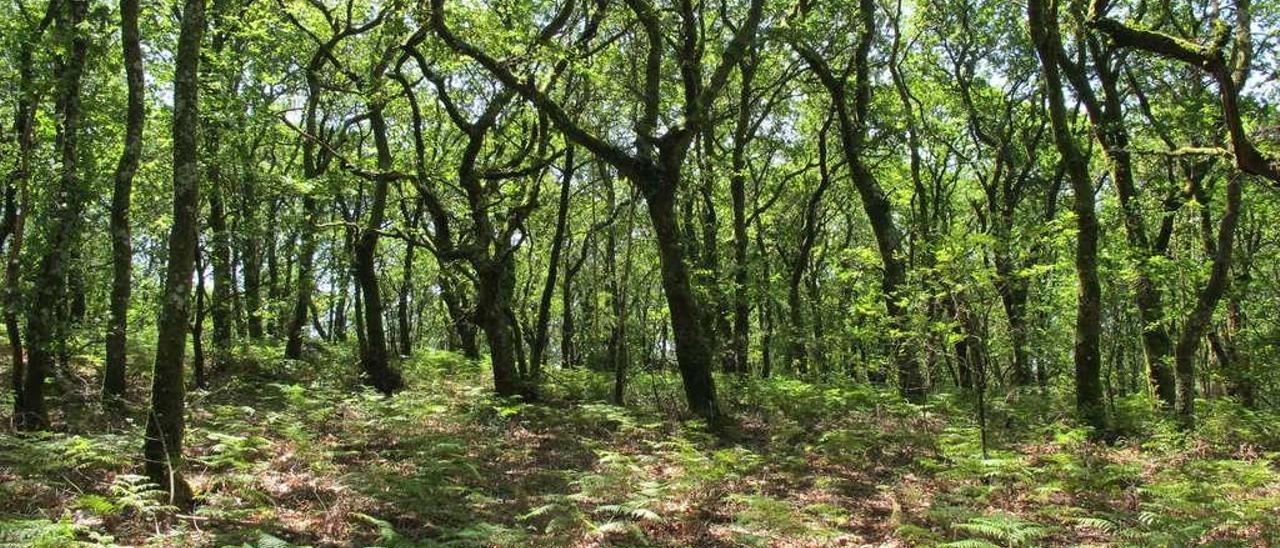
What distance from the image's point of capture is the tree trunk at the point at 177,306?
7.11m

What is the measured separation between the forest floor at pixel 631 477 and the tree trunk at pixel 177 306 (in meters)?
0.30

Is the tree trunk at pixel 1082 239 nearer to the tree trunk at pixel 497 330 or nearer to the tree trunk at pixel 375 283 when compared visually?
the tree trunk at pixel 497 330

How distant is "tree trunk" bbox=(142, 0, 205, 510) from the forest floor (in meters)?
0.30

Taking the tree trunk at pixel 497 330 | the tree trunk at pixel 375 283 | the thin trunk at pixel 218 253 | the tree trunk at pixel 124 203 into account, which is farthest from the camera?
the tree trunk at pixel 375 283

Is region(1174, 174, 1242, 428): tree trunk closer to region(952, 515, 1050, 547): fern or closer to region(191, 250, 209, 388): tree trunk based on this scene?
region(952, 515, 1050, 547): fern

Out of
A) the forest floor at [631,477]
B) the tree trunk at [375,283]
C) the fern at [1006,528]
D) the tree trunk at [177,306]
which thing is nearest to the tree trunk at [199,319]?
the forest floor at [631,477]

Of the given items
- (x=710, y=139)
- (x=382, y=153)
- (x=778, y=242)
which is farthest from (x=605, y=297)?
(x=382, y=153)

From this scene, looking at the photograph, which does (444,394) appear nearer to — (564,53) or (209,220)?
(209,220)

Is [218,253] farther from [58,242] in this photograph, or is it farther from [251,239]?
[58,242]

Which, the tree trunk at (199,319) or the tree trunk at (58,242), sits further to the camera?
the tree trunk at (199,319)

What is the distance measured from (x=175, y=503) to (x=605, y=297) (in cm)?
2499

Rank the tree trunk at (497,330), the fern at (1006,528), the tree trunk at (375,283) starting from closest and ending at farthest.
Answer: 1. the fern at (1006,528)
2. the tree trunk at (497,330)
3. the tree trunk at (375,283)

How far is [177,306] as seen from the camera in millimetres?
7125

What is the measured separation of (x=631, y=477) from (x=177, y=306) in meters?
4.83
